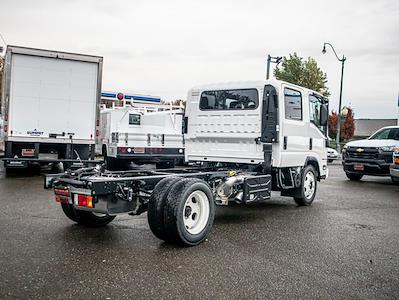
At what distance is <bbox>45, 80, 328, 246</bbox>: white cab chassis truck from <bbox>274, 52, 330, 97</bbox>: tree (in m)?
38.1

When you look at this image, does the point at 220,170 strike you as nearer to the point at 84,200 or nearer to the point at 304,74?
the point at 84,200

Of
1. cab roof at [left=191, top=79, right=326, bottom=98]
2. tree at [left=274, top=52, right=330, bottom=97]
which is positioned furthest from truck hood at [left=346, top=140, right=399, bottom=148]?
tree at [left=274, top=52, right=330, bottom=97]

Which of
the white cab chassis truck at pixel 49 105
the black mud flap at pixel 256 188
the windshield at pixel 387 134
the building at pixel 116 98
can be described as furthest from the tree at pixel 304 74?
the black mud flap at pixel 256 188

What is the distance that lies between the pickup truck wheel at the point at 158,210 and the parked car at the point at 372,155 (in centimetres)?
1042

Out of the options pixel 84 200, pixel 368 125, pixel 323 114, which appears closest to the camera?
pixel 84 200

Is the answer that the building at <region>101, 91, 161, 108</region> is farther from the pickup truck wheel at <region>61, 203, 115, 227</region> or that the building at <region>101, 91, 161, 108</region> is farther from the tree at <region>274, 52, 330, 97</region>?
the tree at <region>274, 52, 330, 97</region>

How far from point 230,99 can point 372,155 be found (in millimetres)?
7646

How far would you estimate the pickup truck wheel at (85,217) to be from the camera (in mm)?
6836

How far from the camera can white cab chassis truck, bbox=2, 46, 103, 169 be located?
13.1 metres

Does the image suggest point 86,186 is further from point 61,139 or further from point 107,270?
point 61,139

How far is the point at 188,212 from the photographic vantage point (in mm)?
6180

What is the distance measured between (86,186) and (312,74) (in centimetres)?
4439

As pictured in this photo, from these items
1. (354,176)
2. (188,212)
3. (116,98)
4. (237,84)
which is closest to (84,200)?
(188,212)

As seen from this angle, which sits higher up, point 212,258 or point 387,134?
point 387,134
